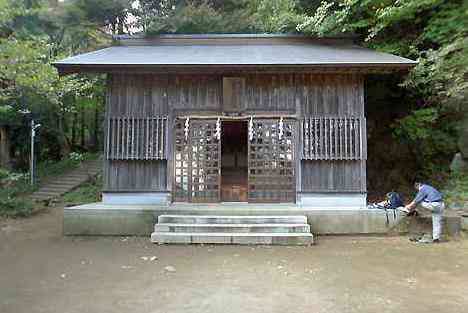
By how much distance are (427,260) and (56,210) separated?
12610 millimetres

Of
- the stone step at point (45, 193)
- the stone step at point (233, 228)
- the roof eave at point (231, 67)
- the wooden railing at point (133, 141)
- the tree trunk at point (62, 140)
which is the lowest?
the stone step at point (233, 228)

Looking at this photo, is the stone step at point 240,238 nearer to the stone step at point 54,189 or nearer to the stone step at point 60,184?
the stone step at point 54,189

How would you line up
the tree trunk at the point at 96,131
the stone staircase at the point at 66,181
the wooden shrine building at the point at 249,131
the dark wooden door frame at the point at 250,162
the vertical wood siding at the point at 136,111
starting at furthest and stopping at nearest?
1. the tree trunk at the point at 96,131
2. the stone staircase at the point at 66,181
3. the dark wooden door frame at the point at 250,162
4. the vertical wood siding at the point at 136,111
5. the wooden shrine building at the point at 249,131

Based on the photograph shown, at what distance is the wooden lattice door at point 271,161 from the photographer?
407 inches

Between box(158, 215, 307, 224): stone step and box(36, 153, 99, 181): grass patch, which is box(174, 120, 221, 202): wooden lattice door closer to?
box(158, 215, 307, 224): stone step

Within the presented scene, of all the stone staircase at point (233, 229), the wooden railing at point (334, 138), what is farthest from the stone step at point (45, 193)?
the wooden railing at point (334, 138)

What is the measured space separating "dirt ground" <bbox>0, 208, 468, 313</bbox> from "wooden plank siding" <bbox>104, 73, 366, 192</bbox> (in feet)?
6.32

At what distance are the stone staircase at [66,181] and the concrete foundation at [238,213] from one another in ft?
27.6

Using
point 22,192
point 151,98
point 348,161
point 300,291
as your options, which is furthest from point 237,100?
point 22,192

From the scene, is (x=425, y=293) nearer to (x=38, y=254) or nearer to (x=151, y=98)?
(x=38, y=254)

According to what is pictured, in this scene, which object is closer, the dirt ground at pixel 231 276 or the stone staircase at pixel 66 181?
the dirt ground at pixel 231 276

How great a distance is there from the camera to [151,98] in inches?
407

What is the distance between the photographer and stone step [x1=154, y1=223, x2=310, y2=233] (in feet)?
27.9

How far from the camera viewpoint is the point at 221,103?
10.3 metres
